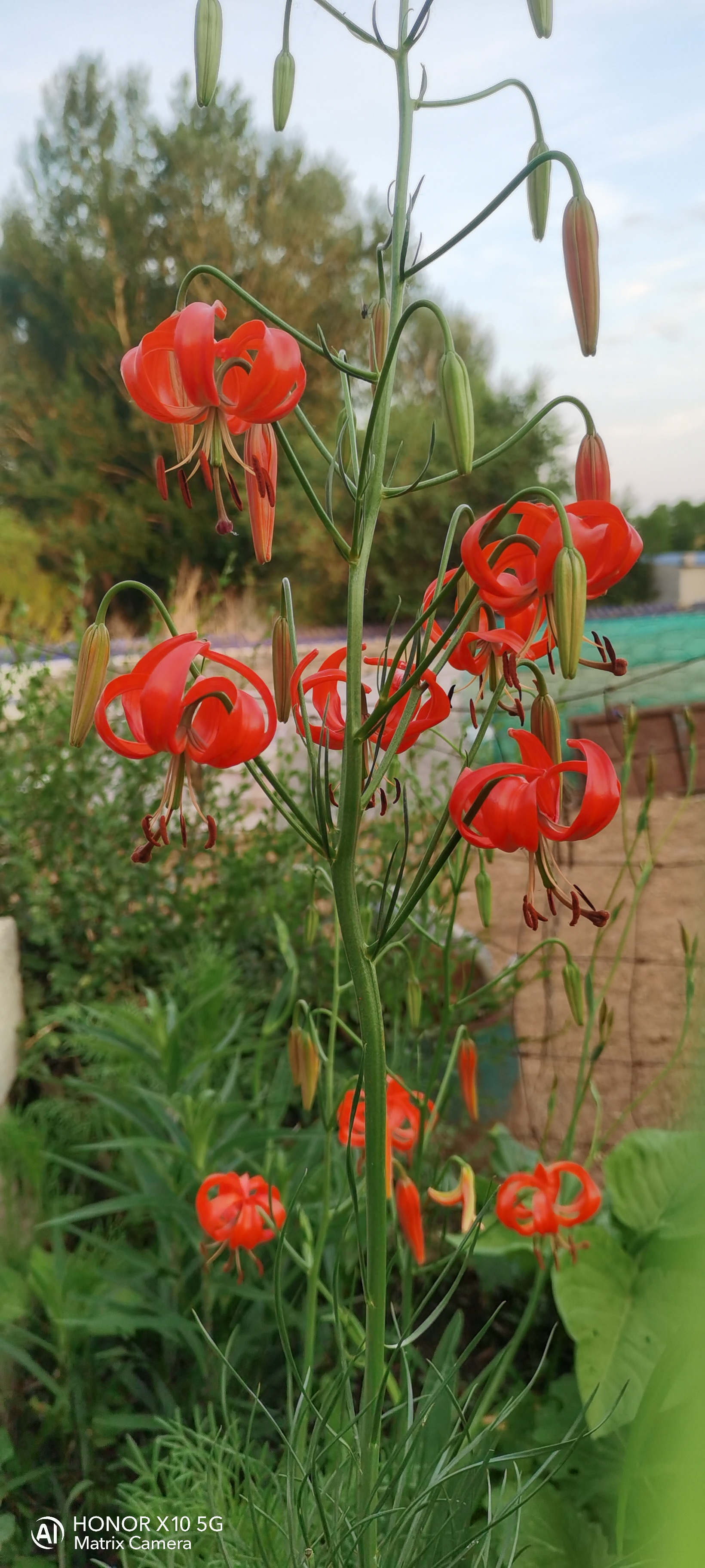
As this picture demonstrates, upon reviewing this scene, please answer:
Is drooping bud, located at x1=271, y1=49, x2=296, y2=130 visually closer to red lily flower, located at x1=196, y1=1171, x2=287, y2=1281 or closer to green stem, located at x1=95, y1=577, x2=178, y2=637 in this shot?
green stem, located at x1=95, y1=577, x2=178, y2=637

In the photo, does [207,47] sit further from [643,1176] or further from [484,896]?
[643,1176]

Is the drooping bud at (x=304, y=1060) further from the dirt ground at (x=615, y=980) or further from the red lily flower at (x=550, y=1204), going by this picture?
the dirt ground at (x=615, y=980)

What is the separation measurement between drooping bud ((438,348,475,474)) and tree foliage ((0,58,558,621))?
8.56 meters

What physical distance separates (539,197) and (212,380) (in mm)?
206

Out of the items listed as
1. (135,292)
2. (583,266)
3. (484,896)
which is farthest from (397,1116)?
(135,292)

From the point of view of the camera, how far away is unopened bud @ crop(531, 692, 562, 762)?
44 cm

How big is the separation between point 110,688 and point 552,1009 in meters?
1.44

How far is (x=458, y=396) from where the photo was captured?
1.39 ft

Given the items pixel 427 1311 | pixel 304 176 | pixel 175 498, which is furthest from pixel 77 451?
pixel 427 1311

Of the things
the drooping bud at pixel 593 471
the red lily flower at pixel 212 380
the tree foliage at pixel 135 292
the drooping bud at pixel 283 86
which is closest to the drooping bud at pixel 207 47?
the drooping bud at pixel 283 86

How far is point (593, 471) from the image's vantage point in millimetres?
469

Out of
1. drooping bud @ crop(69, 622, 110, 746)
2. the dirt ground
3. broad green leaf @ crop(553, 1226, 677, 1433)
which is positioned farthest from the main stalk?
the dirt ground

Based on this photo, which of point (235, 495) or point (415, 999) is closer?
point (235, 495)

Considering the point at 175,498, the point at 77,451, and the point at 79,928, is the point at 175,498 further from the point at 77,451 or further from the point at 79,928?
the point at 79,928
